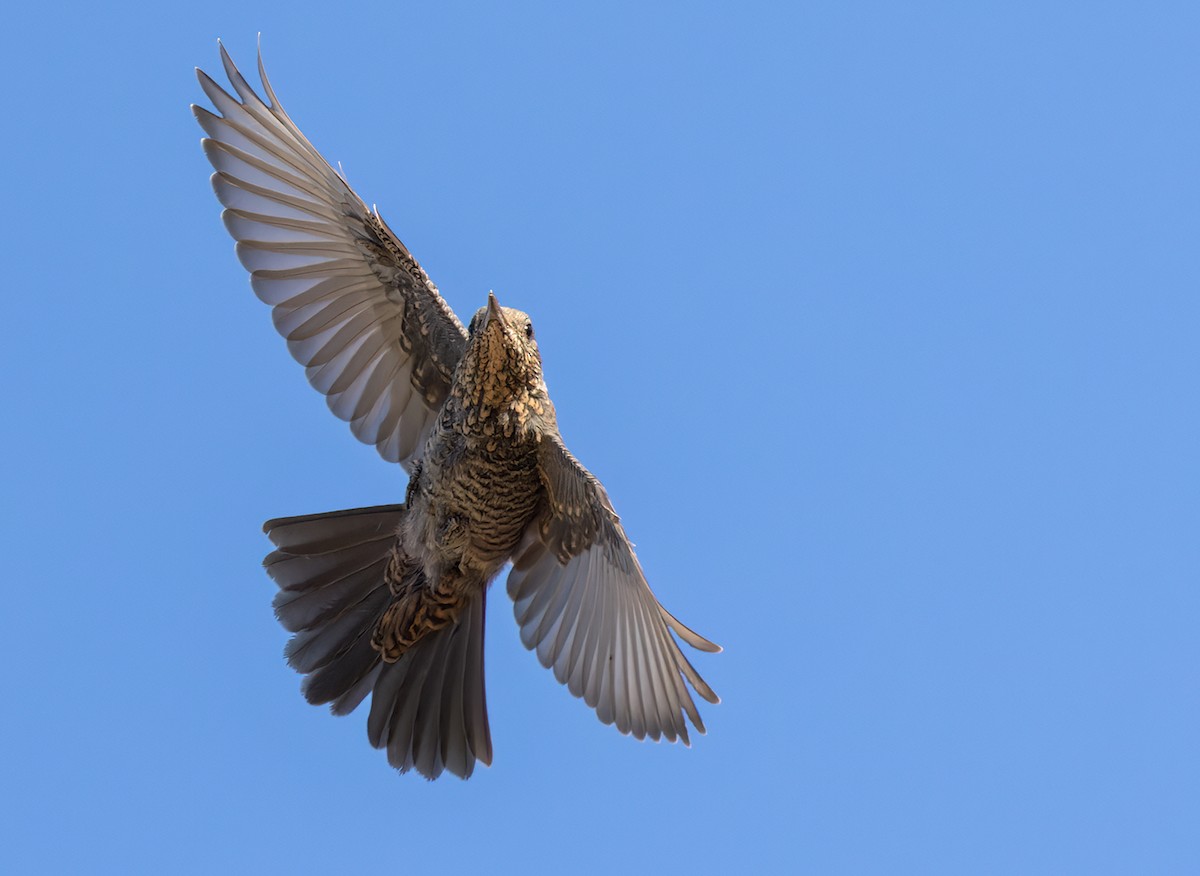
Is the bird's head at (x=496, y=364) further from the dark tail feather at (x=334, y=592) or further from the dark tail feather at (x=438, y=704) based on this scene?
the dark tail feather at (x=438, y=704)

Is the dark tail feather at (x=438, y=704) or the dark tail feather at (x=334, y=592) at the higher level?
the dark tail feather at (x=334, y=592)

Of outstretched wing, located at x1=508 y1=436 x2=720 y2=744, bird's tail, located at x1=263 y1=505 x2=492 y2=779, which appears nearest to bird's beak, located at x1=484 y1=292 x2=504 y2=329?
outstretched wing, located at x1=508 y1=436 x2=720 y2=744

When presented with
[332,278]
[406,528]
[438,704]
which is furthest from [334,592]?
[332,278]

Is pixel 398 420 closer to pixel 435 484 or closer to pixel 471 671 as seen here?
pixel 435 484

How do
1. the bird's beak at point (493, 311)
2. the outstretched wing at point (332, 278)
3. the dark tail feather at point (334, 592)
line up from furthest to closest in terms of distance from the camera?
the dark tail feather at point (334, 592)
the outstretched wing at point (332, 278)
the bird's beak at point (493, 311)

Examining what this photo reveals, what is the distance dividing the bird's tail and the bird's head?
→ 1.18 metres

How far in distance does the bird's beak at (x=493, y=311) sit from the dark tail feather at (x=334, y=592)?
149 cm

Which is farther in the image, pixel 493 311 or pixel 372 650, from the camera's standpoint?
pixel 372 650

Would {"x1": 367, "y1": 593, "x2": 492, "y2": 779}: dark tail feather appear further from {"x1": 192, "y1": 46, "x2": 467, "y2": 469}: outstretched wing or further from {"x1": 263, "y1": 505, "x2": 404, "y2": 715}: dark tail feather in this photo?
{"x1": 192, "y1": 46, "x2": 467, "y2": 469}: outstretched wing

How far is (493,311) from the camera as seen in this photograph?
7.23 m

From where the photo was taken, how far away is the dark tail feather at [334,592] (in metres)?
8.09

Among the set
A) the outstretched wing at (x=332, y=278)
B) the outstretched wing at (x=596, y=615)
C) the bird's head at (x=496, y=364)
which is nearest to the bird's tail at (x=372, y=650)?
the outstretched wing at (x=596, y=615)

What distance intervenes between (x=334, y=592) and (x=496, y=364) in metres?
1.82

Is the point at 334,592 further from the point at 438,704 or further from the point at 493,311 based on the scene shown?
the point at 493,311
